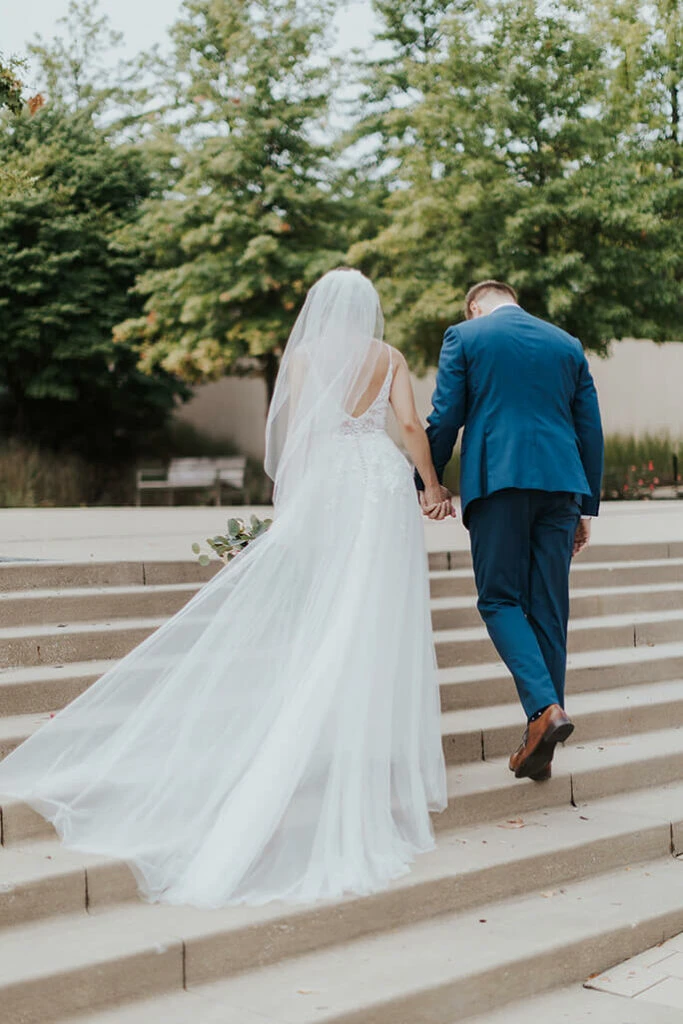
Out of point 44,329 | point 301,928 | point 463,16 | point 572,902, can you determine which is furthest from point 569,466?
point 44,329

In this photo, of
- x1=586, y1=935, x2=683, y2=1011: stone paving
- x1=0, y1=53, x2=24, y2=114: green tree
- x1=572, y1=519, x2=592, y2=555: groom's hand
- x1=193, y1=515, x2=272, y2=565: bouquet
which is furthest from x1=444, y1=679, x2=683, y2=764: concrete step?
x1=0, y1=53, x2=24, y2=114: green tree

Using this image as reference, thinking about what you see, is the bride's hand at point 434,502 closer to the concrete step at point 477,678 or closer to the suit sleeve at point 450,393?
the suit sleeve at point 450,393

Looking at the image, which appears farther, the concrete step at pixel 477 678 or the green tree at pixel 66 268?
the green tree at pixel 66 268

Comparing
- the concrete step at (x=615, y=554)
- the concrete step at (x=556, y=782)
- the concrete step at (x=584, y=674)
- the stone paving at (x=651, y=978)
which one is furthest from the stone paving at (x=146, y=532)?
the stone paving at (x=651, y=978)

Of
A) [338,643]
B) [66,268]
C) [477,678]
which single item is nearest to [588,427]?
[338,643]

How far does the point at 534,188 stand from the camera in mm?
19594

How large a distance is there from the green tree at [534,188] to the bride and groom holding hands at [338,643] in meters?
14.6

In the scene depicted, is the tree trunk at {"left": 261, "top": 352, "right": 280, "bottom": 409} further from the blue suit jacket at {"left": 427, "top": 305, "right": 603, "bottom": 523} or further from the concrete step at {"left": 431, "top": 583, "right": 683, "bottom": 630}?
the blue suit jacket at {"left": 427, "top": 305, "right": 603, "bottom": 523}

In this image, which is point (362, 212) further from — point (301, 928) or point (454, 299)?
point (301, 928)

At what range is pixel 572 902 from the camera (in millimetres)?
4477

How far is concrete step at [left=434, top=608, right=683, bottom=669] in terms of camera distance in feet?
21.2

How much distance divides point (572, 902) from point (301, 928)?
1.14 metres

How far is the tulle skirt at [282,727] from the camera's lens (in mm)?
4066

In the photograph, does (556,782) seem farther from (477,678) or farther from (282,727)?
(282,727)
